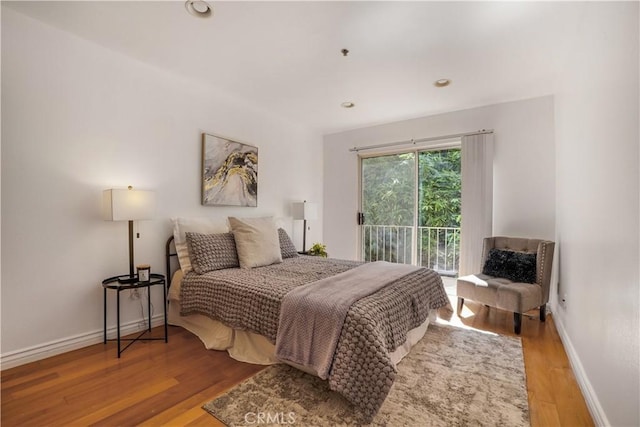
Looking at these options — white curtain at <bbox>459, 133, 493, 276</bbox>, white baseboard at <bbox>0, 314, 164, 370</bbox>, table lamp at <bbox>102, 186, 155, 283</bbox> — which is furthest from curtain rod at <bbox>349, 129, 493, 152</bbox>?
white baseboard at <bbox>0, 314, 164, 370</bbox>

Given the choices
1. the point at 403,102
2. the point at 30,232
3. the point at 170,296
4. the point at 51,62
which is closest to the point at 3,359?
the point at 30,232

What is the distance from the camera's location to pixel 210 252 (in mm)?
2750

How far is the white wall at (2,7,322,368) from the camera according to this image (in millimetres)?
2105

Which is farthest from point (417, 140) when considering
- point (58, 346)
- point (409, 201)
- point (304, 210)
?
point (58, 346)

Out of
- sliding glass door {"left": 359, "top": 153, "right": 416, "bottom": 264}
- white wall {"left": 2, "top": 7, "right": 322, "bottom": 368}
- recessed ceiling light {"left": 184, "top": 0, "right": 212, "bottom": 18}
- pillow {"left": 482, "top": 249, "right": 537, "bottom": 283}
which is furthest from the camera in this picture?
sliding glass door {"left": 359, "top": 153, "right": 416, "bottom": 264}

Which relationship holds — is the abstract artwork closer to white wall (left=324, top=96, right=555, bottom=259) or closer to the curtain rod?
the curtain rod

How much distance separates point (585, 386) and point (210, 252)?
2892 mm

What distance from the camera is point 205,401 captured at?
175cm

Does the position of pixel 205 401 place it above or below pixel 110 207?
below

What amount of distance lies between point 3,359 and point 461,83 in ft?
15.0

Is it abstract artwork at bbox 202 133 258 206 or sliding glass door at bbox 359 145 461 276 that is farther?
sliding glass door at bbox 359 145 461 276

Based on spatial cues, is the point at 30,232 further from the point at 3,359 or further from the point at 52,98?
the point at 52,98

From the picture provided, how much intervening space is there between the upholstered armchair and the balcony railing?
78 cm

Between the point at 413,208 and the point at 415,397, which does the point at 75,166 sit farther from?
the point at 413,208
